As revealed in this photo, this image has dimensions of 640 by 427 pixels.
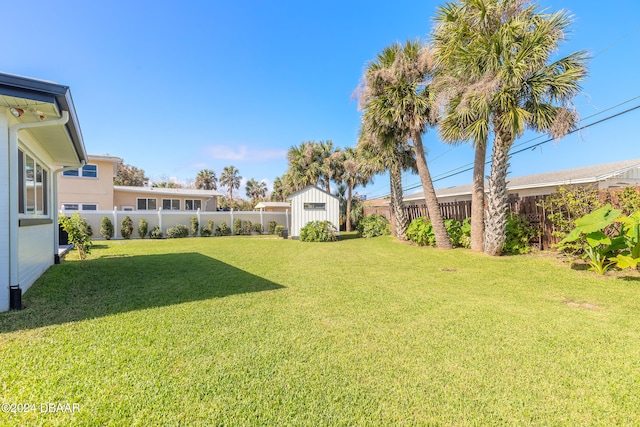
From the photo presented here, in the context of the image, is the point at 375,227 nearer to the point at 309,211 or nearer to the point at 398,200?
the point at 398,200

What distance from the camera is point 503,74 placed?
7.50 meters

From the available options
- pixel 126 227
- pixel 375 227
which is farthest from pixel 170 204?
pixel 375 227

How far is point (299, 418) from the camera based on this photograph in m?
1.91

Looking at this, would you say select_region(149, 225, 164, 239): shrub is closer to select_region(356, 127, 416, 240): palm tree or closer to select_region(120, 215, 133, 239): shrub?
select_region(120, 215, 133, 239): shrub

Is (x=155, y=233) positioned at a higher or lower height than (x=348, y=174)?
lower

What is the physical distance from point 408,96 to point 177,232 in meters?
15.2

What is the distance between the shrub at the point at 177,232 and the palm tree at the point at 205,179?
75.7 feet

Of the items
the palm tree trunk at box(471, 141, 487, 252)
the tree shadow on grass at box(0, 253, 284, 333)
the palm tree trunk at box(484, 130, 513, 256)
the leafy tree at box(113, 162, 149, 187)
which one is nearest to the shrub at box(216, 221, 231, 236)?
the tree shadow on grass at box(0, 253, 284, 333)

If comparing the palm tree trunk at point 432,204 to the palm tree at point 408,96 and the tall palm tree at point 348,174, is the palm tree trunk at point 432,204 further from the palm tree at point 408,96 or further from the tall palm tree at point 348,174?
the tall palm tree at point 348,174

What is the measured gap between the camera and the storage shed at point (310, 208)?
1645cm

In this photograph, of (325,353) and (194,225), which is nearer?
(325,353)

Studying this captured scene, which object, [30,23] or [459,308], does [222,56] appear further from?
[459,308]

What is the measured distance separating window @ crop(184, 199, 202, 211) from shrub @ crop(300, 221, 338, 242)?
34.9ft

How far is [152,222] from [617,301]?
2010cm
